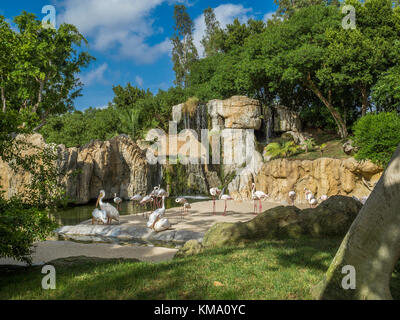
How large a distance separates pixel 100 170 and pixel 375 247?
19.1 metres

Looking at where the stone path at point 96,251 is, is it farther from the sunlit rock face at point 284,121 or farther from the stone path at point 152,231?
the sunlit rock face at point 284,121

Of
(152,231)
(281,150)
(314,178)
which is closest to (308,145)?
(281,150)

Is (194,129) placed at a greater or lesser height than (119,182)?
greater

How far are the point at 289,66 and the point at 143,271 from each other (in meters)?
20.1

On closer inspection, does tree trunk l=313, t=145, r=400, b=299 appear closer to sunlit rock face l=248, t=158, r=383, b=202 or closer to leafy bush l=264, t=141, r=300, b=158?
sunlit rock face l=248, t=158, r=383, b=202

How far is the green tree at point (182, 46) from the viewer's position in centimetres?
4581

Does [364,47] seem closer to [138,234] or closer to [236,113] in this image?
[236,113]

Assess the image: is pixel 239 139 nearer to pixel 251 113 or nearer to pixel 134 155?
pixel 251 113

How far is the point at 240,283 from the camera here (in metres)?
3.74

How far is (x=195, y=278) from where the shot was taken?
3939 millimetres
